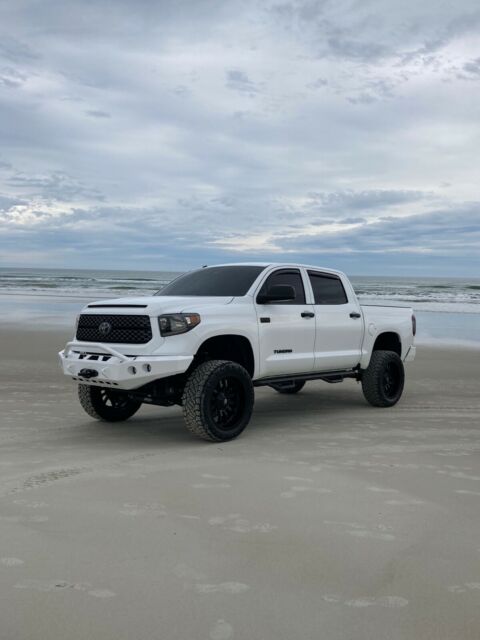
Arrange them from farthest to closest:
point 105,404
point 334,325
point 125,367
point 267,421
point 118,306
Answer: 1. point 334,325
2. point 267,421
3. point 105,404
4. point 118,306
5. point 125,367

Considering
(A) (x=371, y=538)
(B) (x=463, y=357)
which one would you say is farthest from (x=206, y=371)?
(B) (x=463, y=357)

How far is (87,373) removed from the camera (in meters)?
6.47

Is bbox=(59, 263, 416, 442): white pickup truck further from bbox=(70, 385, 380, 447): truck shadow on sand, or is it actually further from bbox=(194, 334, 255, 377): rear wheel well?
bbox=(70, 385, 380, 447): truck shadow on sand

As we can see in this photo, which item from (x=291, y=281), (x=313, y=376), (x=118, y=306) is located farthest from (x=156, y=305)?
(x=313, y=376)

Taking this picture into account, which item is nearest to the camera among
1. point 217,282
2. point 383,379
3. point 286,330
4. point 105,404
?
point 286,330

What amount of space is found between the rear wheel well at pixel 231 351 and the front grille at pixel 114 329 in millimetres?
777

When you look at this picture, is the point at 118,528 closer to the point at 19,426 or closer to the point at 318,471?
the point at 318,471

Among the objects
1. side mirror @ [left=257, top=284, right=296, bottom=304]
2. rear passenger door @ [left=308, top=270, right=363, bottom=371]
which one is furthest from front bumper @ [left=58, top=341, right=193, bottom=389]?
rear passenger door @ [left=308, top=270, right=363, bottom=371]

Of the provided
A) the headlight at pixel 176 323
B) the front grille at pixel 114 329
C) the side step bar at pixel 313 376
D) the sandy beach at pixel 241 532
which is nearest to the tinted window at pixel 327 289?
the side step bar at pixel 313 376

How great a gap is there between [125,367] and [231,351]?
4.43ft

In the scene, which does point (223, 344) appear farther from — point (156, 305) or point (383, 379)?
point (383, 379)

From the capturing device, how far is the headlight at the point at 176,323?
629 centimetres

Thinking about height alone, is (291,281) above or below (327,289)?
above

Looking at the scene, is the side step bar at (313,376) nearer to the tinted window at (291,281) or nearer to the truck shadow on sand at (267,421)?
the truck shadow on sand at (267,421)
